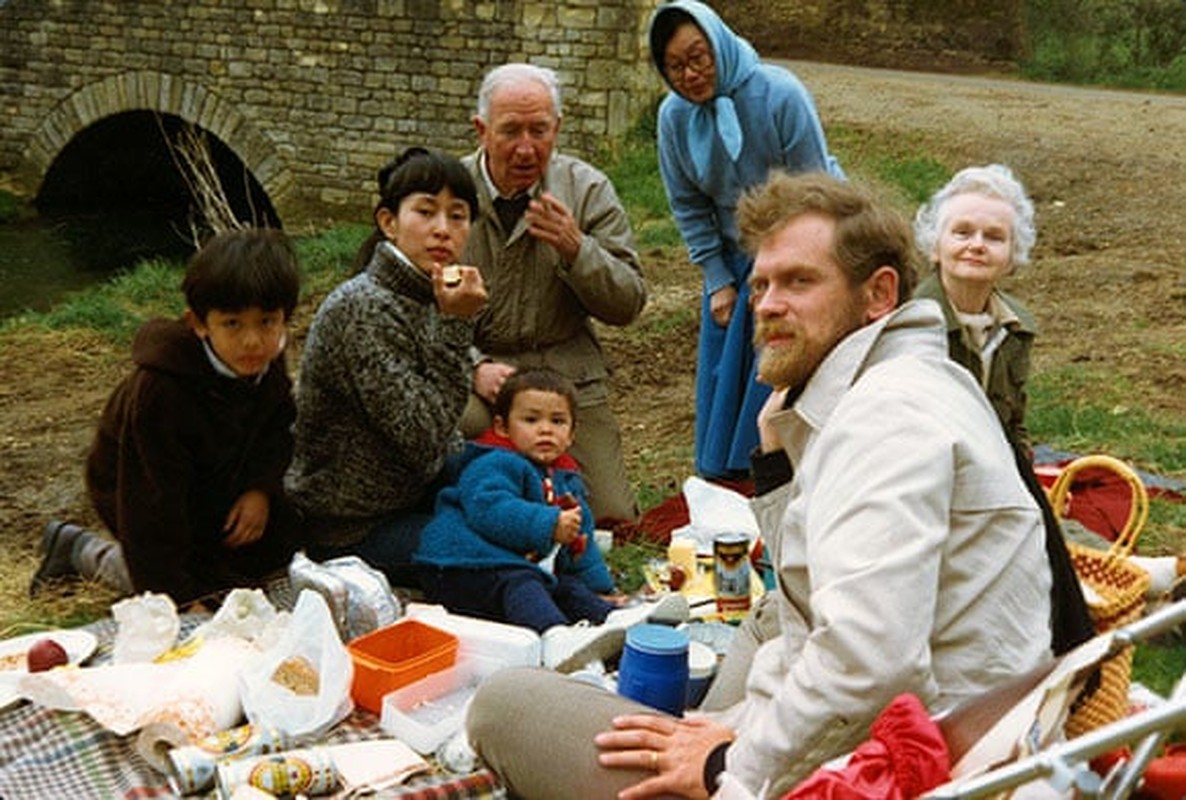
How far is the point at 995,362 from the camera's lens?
448 cm

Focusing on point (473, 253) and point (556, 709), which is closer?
point (556, 709)

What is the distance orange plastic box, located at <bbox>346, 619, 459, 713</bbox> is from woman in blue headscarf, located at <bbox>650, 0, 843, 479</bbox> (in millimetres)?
1900

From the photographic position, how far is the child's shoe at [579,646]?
142 inches

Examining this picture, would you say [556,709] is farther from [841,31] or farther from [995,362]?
[841,31]

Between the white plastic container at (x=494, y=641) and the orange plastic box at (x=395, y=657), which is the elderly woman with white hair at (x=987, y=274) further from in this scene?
the orange plastic box at (x=395, y=657)

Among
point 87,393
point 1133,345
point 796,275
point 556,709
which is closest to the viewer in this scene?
point 796,275

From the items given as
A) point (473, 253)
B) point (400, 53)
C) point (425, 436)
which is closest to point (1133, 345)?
point (473, 253)

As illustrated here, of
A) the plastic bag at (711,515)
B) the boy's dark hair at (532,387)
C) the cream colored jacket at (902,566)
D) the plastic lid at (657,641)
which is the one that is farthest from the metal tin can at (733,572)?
the cream colored jacket at (902,566)

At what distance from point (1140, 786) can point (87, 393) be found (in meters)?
8.02

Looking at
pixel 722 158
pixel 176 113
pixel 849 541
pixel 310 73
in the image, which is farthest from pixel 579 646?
pixel 176 113

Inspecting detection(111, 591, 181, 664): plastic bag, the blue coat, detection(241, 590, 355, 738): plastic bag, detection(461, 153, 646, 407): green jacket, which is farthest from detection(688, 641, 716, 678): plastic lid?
detection(461, 153, 646, 407): green jacket

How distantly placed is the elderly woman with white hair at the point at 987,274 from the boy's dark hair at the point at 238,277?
1.90 metres

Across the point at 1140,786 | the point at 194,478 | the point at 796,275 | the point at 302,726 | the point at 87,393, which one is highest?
the point at 796,275

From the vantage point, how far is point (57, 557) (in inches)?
190
